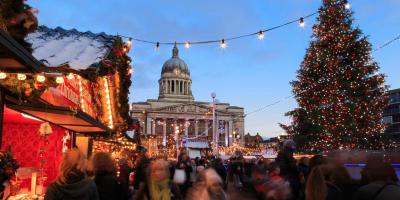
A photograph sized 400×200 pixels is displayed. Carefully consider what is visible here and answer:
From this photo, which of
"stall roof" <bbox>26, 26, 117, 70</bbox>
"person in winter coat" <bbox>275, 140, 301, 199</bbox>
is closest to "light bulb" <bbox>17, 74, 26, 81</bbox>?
"stall roof" <bbox>26, 26, 117, 70</bbox>

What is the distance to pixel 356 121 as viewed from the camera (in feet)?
83.8

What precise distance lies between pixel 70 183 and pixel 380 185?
2804 millimetres

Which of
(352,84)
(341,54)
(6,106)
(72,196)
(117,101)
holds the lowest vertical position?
(72,196)

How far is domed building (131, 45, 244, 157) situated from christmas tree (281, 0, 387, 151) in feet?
277

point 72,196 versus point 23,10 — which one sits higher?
point 23,10

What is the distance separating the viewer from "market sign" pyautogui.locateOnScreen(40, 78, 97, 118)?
9176 mm

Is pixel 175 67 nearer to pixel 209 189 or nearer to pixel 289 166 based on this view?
pixel 289 166

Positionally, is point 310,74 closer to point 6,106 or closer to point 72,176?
point 6,106

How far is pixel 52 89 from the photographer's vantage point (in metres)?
9.21

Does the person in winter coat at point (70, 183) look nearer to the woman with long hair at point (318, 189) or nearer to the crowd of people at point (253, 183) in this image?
the crowd of people at point (253, 183)

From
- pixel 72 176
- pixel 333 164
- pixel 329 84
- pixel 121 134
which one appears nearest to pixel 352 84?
pixel 329 84

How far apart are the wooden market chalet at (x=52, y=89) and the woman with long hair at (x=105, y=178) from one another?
1.37 meters

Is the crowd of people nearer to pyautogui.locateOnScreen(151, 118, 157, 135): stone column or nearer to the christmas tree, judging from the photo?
the christmas tree

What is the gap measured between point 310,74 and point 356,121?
175 inches
